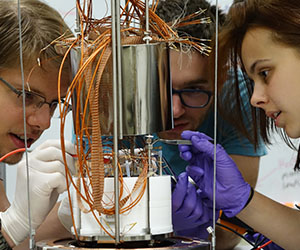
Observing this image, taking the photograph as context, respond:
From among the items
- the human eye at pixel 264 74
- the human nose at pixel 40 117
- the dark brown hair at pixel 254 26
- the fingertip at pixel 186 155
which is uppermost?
the dark brown hair at pixel 254 26

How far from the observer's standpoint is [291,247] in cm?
114

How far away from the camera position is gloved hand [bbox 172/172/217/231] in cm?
100

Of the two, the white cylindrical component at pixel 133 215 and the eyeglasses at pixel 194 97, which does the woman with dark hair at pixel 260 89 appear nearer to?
the eyeglasses at pixel 194 97

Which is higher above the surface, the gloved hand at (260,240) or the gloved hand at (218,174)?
the gloved hand at (218,174)

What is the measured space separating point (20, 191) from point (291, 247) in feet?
2.05

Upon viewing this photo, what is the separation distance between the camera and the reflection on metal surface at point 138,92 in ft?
2.26

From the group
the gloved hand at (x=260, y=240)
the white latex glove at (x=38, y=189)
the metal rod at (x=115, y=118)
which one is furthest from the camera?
the gloved hand at (x=260, y=240)

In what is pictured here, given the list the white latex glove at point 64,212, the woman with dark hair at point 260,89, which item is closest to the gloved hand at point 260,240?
the woman with dark hair at point 260,89

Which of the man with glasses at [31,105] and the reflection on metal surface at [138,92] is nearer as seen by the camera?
the reflection on metal surface at [138,92]

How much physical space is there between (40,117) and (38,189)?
17cm

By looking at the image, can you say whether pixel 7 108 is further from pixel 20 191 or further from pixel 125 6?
pixel 125 6

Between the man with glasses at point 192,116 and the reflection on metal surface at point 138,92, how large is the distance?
0.24 meters

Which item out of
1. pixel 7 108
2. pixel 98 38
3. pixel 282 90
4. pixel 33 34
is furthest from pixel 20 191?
pixel 282 90

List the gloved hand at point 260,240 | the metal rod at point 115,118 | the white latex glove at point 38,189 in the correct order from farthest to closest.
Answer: the gloved hand at point 260,240, the white latex glove at point 38,189, the metal rod at point 115,118
